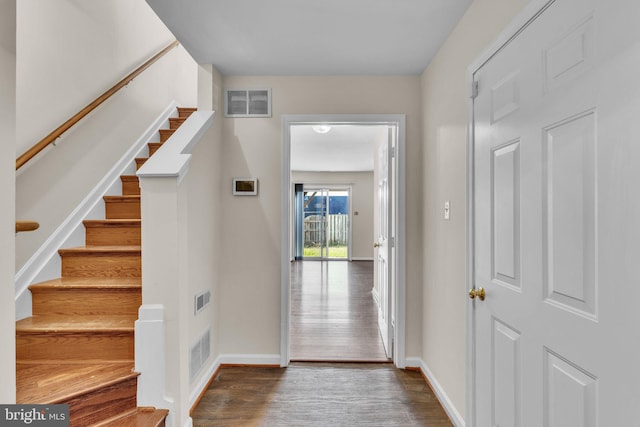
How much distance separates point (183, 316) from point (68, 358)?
0.68 m

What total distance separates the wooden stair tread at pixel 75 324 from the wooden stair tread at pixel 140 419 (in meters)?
0.42

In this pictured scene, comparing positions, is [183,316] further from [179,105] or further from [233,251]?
[179,105]

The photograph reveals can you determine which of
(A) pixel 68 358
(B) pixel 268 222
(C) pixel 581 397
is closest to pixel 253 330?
(B) pixel 268 222

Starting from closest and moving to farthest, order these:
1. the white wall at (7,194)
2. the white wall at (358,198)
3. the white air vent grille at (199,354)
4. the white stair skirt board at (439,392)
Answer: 1. the white wall at (7,194)
2. the white stair skirt board at (439,392)
3. the white air vent grille at (199,354)
4. the white wall at (358,198)

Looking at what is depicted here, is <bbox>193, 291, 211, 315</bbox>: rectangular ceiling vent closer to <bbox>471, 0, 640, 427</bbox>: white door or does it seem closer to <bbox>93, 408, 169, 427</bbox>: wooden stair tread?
<bbox>93, 408, 169, 427</bbox>: wooden stair tread

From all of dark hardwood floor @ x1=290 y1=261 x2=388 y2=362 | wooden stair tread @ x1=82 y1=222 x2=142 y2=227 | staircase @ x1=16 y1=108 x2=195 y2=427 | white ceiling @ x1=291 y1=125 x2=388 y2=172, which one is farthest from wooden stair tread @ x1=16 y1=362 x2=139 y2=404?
white ceiling @ x1=291 y1=125 x2=388 y2=172

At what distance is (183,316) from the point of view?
1.84m

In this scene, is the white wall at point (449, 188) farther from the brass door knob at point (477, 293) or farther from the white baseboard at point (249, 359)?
the white baseboard at point (249, 359)

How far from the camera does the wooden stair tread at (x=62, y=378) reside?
4.98 ft

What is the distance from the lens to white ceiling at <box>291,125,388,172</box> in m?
4.67

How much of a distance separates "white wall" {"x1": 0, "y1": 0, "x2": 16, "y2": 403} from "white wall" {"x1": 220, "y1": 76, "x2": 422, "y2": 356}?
1.74 meters

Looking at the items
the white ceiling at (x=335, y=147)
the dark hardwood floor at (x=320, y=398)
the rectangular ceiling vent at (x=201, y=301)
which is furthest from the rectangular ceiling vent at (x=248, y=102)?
the dark hardwood floor at (x=320, y=398)

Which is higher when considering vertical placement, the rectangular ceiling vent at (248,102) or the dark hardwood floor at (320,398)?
the rectangular ceiling vent at (248,102)

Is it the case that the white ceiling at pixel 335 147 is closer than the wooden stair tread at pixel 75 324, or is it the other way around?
the wooden stair tread at pixel 75 324
